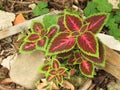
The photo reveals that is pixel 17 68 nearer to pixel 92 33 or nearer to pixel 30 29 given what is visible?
pixel 30 29

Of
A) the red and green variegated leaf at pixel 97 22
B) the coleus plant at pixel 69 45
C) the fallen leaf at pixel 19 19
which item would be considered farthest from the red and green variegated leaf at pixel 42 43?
the fallen leaf at pixel 19 19

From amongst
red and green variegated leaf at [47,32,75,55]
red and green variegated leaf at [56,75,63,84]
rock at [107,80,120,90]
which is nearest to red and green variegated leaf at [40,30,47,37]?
red and green variegated leaf at [47,32,75,55]

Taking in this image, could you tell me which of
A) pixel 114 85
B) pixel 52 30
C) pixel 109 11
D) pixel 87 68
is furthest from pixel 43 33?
pixel 114 85

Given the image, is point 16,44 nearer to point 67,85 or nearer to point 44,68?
point 44,68

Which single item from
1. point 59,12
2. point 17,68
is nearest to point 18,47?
point 17,68

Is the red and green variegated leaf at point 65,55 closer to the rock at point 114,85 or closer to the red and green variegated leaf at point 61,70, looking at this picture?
the red and green variegated leaf at point 61,70
